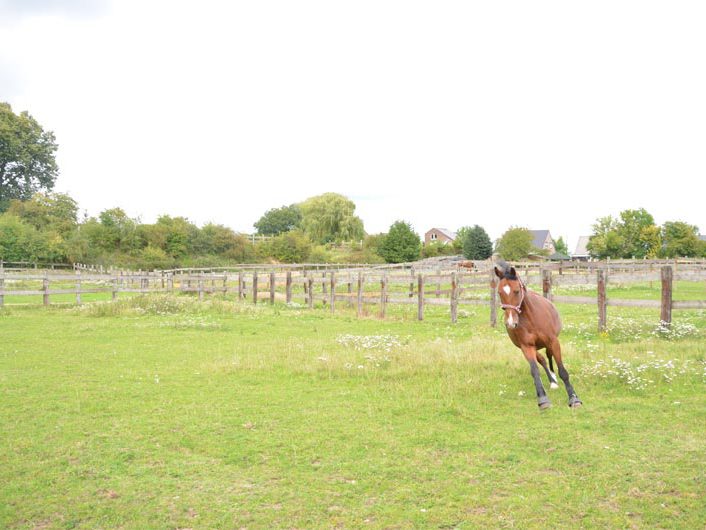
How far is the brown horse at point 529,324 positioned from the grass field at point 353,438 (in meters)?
0.44

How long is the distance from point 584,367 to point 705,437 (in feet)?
9.67

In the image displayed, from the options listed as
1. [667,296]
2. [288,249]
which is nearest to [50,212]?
[288,249]

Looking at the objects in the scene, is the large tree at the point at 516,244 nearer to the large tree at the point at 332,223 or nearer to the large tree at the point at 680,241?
the large tree at the point at 680,241

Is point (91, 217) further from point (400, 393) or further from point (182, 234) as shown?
point (400, 393)

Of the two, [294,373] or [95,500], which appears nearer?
[95,500]

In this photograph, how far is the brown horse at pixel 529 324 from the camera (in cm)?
746

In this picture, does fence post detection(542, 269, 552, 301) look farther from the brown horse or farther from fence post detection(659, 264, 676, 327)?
the brown horse

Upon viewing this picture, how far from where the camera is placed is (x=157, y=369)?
404 inches

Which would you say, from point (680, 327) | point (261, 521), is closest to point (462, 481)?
point (261, 521)

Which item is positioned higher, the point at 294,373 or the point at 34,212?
the point at 34,212

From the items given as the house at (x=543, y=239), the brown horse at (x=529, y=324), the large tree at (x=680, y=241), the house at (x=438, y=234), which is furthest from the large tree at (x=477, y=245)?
the brown horse at (x=529, y=324)

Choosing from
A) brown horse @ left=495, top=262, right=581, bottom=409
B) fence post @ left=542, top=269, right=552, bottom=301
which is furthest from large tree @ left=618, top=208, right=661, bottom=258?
brown horse @ left=495, top=262, right=581, bottom=409

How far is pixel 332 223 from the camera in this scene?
2977 inches

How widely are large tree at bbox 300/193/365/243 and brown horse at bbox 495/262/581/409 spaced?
66.7 m
